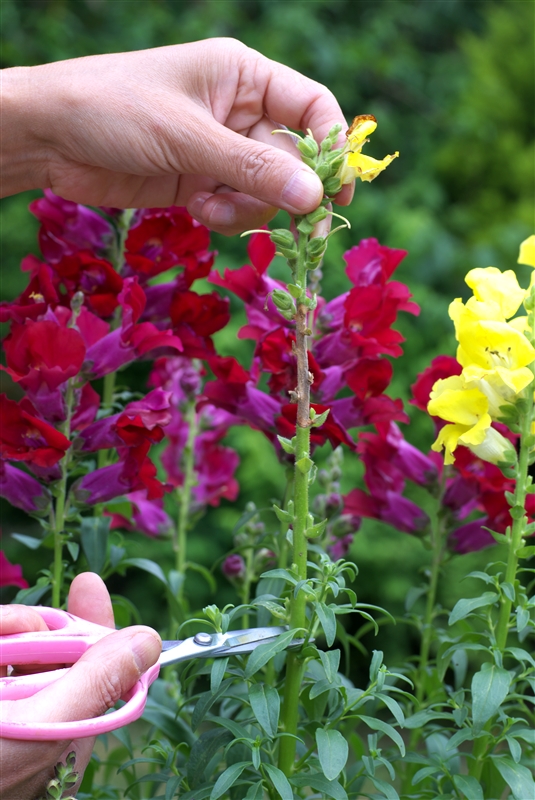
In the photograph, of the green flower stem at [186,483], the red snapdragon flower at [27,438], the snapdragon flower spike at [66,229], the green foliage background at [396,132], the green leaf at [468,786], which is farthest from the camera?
the green foliage background at [396,132]

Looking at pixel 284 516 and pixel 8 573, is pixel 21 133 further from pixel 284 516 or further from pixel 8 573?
pixel 284 516

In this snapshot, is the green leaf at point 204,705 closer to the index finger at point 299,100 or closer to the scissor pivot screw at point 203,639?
the scissor pivot screw at point 203,639

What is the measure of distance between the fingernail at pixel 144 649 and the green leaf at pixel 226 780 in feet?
0.46

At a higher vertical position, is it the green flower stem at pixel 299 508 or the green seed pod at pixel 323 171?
the green seed pod at pixel 323 171

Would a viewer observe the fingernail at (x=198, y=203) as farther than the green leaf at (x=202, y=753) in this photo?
Yes

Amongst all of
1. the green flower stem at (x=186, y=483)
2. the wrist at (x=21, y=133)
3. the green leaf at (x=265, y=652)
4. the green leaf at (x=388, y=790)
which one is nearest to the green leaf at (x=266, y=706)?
the green leaf at (x=265, y=652)

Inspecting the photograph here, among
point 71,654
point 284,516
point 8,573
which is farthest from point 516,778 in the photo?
point 8,573

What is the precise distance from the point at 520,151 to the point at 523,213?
16.3 inches

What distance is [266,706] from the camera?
2.74ft

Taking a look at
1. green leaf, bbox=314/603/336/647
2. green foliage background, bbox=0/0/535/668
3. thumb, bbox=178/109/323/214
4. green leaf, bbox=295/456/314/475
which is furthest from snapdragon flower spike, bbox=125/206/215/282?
green foliage background, bbox=0/0/535/668

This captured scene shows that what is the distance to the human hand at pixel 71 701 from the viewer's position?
0.70 metres

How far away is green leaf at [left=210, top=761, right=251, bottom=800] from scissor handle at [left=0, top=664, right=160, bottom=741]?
116 millimetres

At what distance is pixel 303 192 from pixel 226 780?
575 mm

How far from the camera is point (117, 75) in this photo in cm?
112
